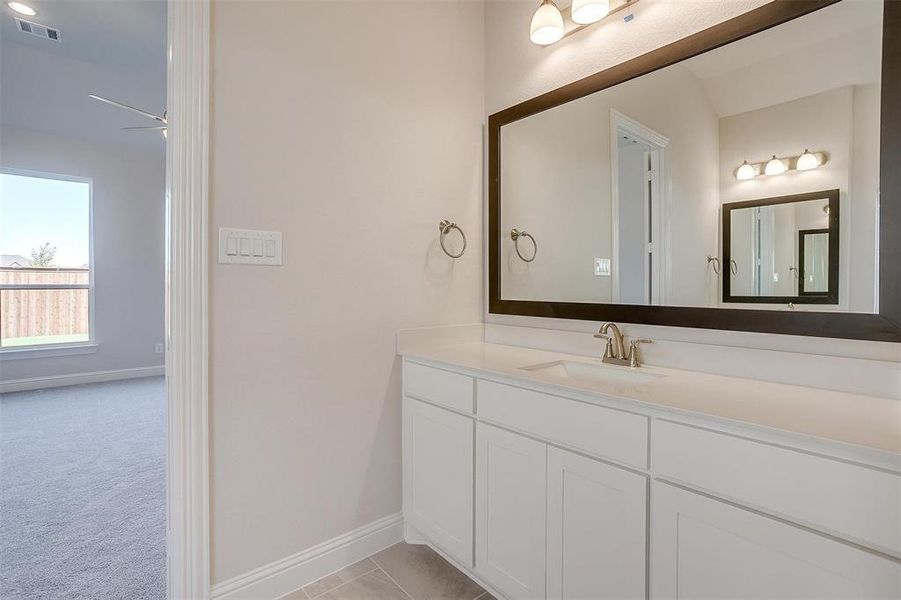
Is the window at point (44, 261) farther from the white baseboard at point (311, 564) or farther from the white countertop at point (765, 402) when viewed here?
the white countertop at point (765, 402)

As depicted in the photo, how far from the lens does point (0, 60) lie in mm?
3178

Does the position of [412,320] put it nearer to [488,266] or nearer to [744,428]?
[488,266]

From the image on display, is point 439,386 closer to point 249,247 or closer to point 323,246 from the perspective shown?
point 323,246

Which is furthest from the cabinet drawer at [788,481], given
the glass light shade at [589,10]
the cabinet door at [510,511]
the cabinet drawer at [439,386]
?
the glass light shade at [589,10]

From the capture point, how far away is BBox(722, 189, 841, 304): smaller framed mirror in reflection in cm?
116

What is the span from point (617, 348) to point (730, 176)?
0.67 metres

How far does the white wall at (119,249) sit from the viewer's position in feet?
14.5

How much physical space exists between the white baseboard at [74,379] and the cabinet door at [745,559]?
581cm

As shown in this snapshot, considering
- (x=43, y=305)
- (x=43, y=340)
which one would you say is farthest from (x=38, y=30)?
(x=43, y=340)

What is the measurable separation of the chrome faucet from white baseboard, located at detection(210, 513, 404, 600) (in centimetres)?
115

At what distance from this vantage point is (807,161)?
118cm

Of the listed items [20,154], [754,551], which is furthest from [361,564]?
[20,154]

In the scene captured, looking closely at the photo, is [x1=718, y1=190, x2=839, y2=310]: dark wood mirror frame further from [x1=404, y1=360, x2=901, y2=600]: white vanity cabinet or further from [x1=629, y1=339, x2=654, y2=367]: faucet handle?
[x1=404, y1=360, x2=901, y2=600]: white vanity cabinet

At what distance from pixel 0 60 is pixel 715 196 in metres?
4.90
